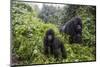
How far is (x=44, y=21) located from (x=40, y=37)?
0.67 feet

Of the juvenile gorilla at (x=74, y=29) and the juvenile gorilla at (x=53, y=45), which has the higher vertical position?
the juvenile gorilla at (x=74, y=29)

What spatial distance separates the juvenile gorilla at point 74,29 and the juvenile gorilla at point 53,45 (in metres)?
0.15

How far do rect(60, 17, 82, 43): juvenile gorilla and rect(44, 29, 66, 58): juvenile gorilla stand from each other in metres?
0.15

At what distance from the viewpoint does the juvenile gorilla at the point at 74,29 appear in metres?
2.34

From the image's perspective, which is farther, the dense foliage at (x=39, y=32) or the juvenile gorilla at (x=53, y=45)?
the juvenile gorilla at (x=53, y=45)

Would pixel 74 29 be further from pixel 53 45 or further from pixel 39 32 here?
pixel 39 32

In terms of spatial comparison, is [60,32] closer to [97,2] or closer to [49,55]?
[49,55]

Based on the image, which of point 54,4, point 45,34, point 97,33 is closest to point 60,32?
point 45,34

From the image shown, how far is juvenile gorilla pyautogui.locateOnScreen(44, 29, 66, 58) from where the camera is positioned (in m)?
2.25

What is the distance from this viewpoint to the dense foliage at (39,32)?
213cm

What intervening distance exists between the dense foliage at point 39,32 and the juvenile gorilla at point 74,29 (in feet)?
0.17

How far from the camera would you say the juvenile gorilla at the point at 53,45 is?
2254mm

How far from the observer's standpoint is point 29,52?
2.18 meters

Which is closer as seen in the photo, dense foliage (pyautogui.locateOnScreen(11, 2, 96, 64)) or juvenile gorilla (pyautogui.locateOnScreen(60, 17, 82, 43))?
dense foliage (pyautogui.locateOnScreen(11, 2, 96, 64))
